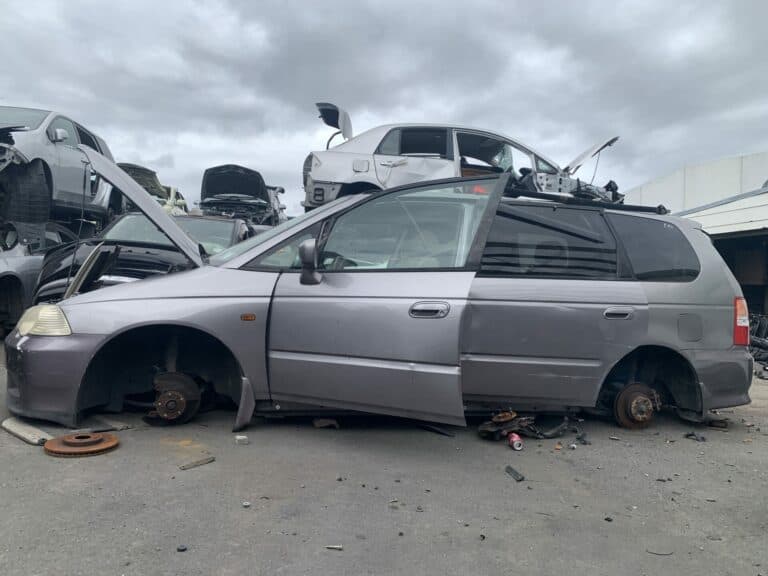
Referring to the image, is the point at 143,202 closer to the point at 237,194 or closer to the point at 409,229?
the point at 409,229

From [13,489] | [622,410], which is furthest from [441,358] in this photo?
[13,489]

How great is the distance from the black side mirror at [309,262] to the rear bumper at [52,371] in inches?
49.2

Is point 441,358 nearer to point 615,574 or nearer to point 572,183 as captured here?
point 615,574

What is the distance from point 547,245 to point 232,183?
10.0 metres

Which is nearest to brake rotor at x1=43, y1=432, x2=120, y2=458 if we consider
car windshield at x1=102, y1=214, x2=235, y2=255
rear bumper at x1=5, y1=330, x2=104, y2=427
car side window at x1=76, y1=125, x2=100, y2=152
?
rear bumper at x1=5, y1=330, x2=104, y2=427

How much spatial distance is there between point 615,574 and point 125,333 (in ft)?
9.54

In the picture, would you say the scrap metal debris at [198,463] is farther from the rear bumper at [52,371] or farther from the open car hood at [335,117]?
the open car hood at [335,117]

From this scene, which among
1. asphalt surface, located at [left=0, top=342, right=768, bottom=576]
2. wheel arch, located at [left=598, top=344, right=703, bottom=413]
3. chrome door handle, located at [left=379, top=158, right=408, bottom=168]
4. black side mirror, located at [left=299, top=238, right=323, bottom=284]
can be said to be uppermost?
chrome door handle, located at [left=379, top=158, right=408, bottom=168]

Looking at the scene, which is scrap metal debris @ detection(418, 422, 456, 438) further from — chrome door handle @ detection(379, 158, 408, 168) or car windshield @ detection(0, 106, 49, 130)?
car windshield @ detection(0, 106, 49, 130)

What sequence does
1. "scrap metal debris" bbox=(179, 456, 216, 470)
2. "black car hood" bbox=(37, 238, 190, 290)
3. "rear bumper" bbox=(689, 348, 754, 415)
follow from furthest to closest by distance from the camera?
"black car hood" bbox=(37, 238, 190, 290) < "rear bumper" bbox=(689, 348, 754, 415) < "scrap metal debris" bbox=(179, 456, 216, 470)

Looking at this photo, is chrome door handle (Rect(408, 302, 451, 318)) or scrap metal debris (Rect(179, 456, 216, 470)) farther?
chrome door handle (Rect(408, 302, 451, 318))

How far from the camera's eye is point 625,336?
3.69 m

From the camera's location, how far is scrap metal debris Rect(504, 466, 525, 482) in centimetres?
307

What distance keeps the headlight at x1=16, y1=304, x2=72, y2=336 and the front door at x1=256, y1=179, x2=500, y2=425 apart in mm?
1233
